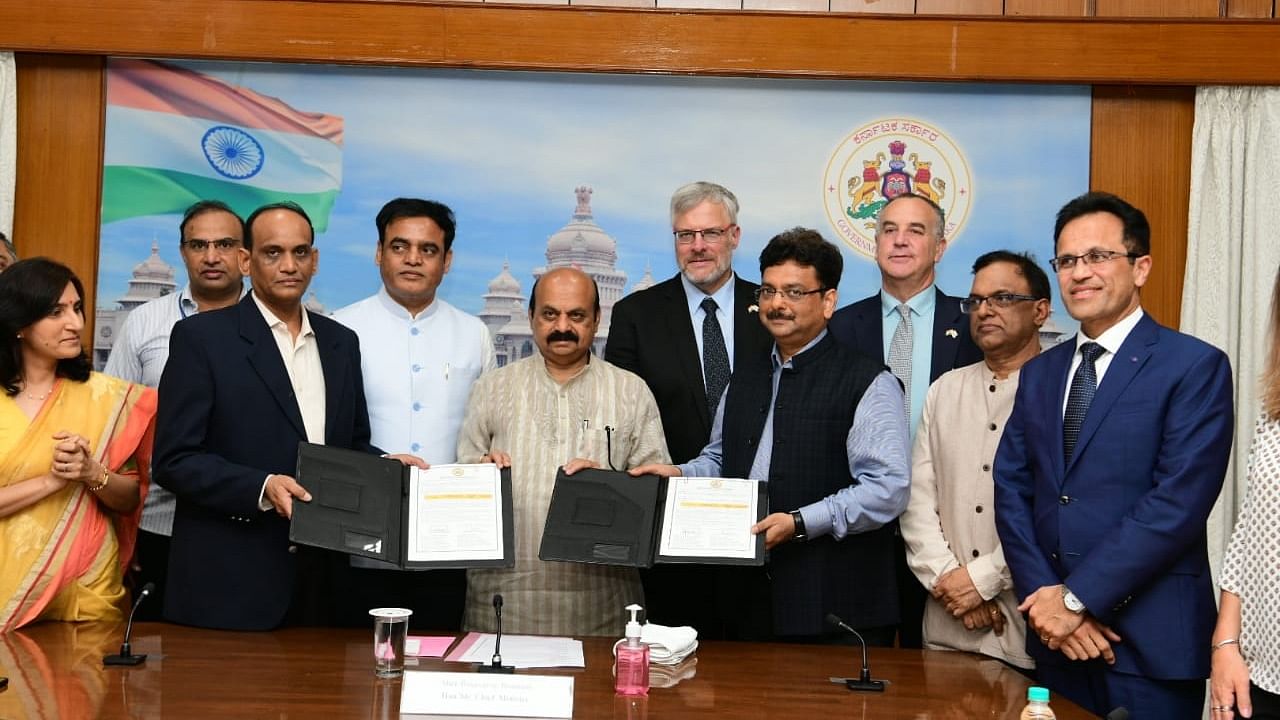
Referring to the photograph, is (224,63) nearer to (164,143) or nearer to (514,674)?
(164,143)

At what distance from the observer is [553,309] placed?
342 centimetres

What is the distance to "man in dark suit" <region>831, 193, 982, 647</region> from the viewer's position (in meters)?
3.86

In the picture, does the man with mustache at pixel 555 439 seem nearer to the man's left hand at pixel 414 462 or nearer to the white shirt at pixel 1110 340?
the man's left hand at pixel 414 462

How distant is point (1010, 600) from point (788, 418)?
79cm

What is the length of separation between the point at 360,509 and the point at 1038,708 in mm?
1693

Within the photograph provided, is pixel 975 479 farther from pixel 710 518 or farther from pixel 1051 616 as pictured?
pixel 710 518

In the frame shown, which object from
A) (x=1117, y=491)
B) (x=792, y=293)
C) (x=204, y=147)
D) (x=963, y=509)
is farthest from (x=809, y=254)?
(x=204, y=147)

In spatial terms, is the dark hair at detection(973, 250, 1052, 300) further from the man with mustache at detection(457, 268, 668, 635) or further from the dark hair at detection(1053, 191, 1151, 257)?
the man with mustache at detection(457, 268, 668, 635)

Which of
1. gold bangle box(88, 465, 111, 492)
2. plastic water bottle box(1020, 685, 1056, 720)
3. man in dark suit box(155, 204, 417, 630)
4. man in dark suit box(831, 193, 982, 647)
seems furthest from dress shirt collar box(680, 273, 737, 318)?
plastic water bottle box(1020, 685, 1056, 720)

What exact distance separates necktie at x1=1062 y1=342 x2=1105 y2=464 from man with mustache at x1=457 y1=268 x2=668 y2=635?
1.16 metres

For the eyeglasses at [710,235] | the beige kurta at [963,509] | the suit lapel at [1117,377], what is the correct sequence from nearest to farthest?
1. the suit lapel at [1117,377]
2. the beige kurta at [963,509]
3. the eyeglasses at [710,235]

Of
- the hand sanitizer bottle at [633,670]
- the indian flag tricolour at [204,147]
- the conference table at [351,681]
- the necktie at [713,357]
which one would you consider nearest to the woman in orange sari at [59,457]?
the conference table at [351,681]

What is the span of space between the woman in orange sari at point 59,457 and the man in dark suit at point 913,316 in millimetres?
2300

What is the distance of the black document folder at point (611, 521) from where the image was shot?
120 inches
